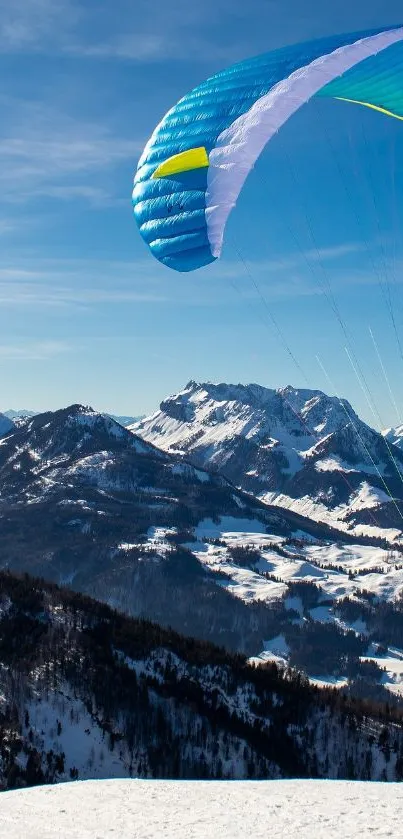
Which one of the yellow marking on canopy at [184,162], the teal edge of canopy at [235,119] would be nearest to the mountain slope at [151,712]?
the teal edge of canopy at [235,119]

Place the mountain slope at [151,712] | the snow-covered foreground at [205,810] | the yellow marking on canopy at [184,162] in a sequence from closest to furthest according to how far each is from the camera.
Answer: the snow-covered foreground at [205,810] < the yellow marking on canopy at [184,162] < the mountain slope at [151,712]

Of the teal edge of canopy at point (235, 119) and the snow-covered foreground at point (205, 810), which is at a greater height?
the teal edge of canopy at point (235, 119)

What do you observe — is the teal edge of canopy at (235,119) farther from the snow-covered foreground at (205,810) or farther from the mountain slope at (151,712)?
the mountain slope at (151,712)

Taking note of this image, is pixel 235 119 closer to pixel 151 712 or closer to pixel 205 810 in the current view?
pixel 205 810

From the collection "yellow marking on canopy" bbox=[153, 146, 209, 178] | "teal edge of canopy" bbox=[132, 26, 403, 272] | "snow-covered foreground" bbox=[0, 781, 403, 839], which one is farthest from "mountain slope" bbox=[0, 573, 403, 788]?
"yellow marking on canopy" bbox=[153, 146, 209, 178]

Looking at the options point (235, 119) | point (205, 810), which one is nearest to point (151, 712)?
point (205, 810)

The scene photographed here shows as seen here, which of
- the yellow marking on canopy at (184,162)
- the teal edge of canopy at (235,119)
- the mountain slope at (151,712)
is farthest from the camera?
the mountain slope at (151,712)

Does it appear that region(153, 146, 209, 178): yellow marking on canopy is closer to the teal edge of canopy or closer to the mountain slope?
the teal edge of canopy
